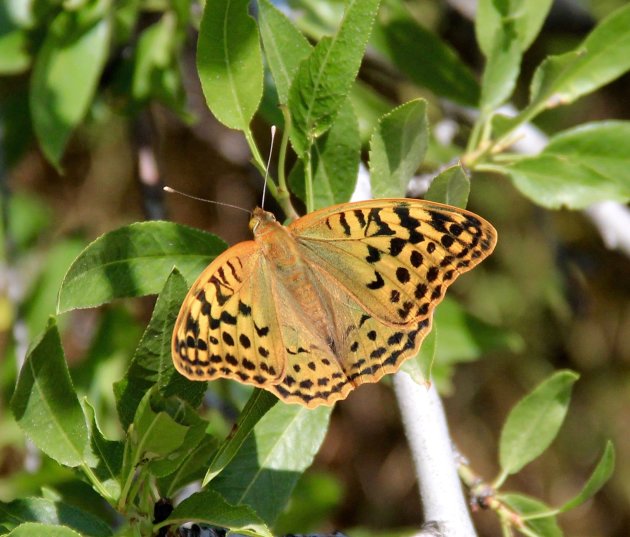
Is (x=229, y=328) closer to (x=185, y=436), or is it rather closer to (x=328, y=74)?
(x=185, y=436)

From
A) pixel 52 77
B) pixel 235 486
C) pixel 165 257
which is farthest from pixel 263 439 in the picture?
pixel 52 77

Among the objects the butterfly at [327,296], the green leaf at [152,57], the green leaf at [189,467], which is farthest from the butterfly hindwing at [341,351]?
the green leaf at [152,57]

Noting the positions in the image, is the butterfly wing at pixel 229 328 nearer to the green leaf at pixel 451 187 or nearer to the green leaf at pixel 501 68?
the green leaf at pixel 451 187

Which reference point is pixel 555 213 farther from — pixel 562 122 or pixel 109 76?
pixel 109 76

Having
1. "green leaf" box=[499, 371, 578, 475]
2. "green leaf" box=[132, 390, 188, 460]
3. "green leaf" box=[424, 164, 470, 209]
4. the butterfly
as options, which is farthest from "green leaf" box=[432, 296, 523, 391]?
"green leaf" box=[132, 390, 188, 460]

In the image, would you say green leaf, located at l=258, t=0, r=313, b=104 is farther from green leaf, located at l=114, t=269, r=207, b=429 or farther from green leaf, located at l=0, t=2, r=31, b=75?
green leaf, located at l=0, t=2, r=31, b=75
